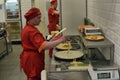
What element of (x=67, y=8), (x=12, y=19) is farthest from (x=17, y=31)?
(x=67, y=8)

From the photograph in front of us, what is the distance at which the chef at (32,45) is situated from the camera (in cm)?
238

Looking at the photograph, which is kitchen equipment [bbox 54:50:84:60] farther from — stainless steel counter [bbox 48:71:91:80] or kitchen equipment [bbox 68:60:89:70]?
stainless steel counter [bbox 48:71:91:80]

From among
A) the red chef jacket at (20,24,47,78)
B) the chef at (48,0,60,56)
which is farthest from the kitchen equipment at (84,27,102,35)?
the chef at (48,0,60,56)

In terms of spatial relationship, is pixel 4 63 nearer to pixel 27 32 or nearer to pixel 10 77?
pixel 10 77

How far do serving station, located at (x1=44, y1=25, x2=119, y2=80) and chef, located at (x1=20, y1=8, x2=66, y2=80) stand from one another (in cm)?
28

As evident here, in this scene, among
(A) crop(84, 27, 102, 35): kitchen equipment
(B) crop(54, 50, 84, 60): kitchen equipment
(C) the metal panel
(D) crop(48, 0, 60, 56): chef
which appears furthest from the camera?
(D) crop(48, 0, 60, 56): chef

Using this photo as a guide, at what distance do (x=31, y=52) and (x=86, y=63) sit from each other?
2.36 feet

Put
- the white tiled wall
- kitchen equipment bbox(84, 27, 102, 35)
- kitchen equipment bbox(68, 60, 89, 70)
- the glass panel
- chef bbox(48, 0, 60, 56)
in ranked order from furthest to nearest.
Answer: the glass panel
chef bbox(48, 0, 60, 56)
kitchen equipment bbox(84, 27, 102, 35)
kitchen equipment bbox(68, 60, 89, 70)
the white tiled wall

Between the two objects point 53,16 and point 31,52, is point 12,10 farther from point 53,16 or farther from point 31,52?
point 31,52

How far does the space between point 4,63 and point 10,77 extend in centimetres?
98

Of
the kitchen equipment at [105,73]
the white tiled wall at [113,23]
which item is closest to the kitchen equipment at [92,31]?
the white tiled wall at [113,23]

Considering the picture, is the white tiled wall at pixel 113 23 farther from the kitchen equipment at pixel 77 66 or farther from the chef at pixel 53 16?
the chef at pixel 53 16

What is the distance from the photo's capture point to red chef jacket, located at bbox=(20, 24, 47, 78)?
7.77ft

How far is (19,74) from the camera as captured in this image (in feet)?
14.1
